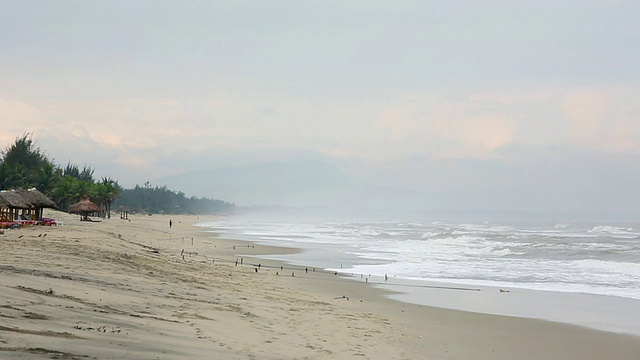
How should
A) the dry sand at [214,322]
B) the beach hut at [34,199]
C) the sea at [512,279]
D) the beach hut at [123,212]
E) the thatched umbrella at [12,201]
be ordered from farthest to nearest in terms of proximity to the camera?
the beach hut at [123,212]
the beach hut at [34,199]
the thatched umbrella at [12,201]
the sea at [512,279]
the dry sand at [214,322]

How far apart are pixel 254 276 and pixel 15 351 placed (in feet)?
47.2

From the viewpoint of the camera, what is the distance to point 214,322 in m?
9.97

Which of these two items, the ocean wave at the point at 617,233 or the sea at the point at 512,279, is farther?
the ocean wave at the point at 617,233

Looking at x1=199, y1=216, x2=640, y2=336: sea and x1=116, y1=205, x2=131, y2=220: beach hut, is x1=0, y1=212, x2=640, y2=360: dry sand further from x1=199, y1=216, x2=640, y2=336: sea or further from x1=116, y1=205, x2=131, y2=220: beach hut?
x1=116, y1=205, x2=131, y2=220: beach hut

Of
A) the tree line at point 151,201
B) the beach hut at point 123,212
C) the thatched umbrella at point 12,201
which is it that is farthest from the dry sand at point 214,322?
the tree line at point 151,201

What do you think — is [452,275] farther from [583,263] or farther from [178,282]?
[178,282]

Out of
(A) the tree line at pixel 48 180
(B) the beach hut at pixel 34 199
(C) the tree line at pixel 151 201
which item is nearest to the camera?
(B) the beach hut at pixel 34 199

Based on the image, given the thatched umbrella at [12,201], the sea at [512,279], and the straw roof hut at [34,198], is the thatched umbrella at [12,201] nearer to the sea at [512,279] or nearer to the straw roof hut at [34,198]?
the straw roof hut at [34,198]

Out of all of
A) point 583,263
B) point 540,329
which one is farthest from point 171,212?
point 540,329

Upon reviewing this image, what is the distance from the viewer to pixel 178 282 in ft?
47.6

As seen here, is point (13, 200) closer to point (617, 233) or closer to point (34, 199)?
point (34, 199)

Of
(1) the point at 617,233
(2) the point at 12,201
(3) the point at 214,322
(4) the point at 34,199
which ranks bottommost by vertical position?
(3) the point at 214,322

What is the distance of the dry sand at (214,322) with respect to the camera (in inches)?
286

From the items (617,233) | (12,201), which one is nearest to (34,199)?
(12,201)
